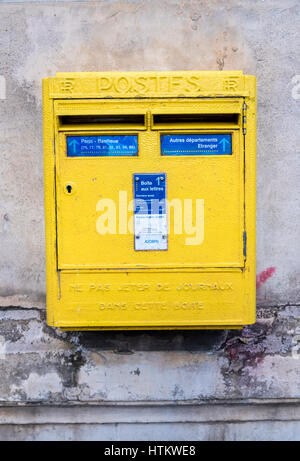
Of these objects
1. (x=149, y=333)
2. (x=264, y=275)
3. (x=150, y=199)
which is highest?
(x=150, y=199)

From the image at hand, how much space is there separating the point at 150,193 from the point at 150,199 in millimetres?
28

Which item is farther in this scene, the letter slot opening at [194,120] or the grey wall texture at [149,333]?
the grey wall texture at [149,333]

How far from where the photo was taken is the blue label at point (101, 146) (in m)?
2.01

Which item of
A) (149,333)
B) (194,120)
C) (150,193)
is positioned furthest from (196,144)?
(149,333)

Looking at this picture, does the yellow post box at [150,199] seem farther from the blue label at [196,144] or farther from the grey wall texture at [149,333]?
the grey wall texture at [149,333]

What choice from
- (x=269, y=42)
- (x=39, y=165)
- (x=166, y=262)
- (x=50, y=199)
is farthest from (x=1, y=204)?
(x=269, y=42)

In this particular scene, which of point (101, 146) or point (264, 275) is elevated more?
point (101, 146)

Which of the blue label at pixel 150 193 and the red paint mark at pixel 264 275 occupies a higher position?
the blue label at pixel 150 193

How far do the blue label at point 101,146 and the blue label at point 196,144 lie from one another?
0.50ft

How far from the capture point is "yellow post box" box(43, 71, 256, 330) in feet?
6.56

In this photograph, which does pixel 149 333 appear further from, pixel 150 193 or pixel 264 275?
pixel 150 193

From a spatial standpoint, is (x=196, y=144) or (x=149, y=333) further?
(x=149, y=333)

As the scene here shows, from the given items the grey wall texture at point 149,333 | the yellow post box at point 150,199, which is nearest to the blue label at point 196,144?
the yellow post box at point 150,199

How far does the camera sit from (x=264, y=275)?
265cm
